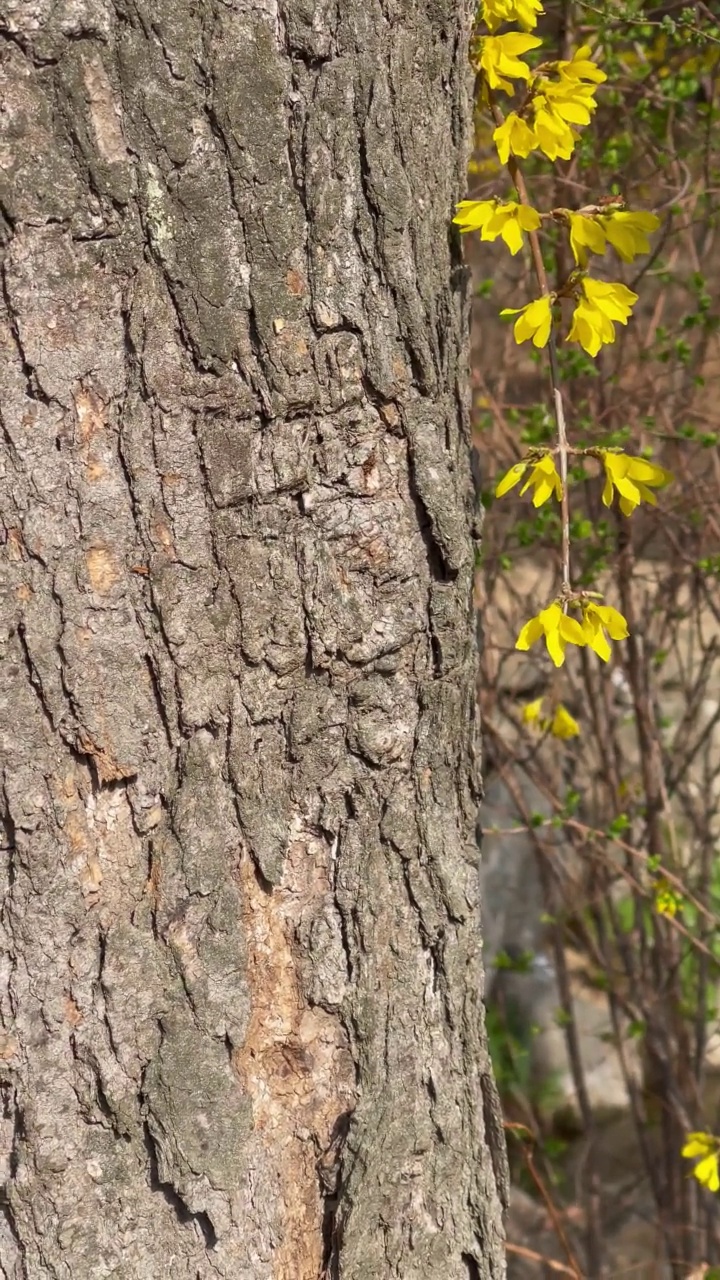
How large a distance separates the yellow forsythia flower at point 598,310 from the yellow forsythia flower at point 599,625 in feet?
1.01

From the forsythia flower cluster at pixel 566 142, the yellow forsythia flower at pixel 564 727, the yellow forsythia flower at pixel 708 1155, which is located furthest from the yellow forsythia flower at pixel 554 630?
the yellow forsythia flower at pixel 708 1155

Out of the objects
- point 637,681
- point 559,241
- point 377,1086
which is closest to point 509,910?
point 637,681

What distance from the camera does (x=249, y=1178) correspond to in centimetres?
133

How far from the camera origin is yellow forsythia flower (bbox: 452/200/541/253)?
1.28m

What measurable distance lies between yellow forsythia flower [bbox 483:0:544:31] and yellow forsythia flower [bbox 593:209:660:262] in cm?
23

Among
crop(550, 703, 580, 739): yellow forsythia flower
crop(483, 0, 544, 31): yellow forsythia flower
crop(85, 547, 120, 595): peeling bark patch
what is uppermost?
crop(483, 0, 544, 31): yellow forsythia flower

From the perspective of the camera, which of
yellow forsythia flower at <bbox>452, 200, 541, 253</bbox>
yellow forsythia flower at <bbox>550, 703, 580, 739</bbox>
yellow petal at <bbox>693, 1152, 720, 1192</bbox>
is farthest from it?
yellow petal at <bbox>693, 1152, 720, 1192</bbox>

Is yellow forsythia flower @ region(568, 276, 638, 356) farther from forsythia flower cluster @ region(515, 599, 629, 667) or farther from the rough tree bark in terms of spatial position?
forsythia flower cluster @ region(515, 599, 629, 667)

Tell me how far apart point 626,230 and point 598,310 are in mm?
96

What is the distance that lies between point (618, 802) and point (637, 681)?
1.22 feet

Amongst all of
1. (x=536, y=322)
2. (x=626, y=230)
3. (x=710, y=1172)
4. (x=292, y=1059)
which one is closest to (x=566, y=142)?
(x=626, y=230)

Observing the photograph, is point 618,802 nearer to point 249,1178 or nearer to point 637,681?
point 637,681

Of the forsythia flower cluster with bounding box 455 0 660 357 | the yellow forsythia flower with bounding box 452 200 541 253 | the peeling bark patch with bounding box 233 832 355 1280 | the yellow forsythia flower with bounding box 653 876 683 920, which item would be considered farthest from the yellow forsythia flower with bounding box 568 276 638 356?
the yellow forsythia flower with bounding box 653 876 683 920

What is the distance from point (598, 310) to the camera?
1354mm
